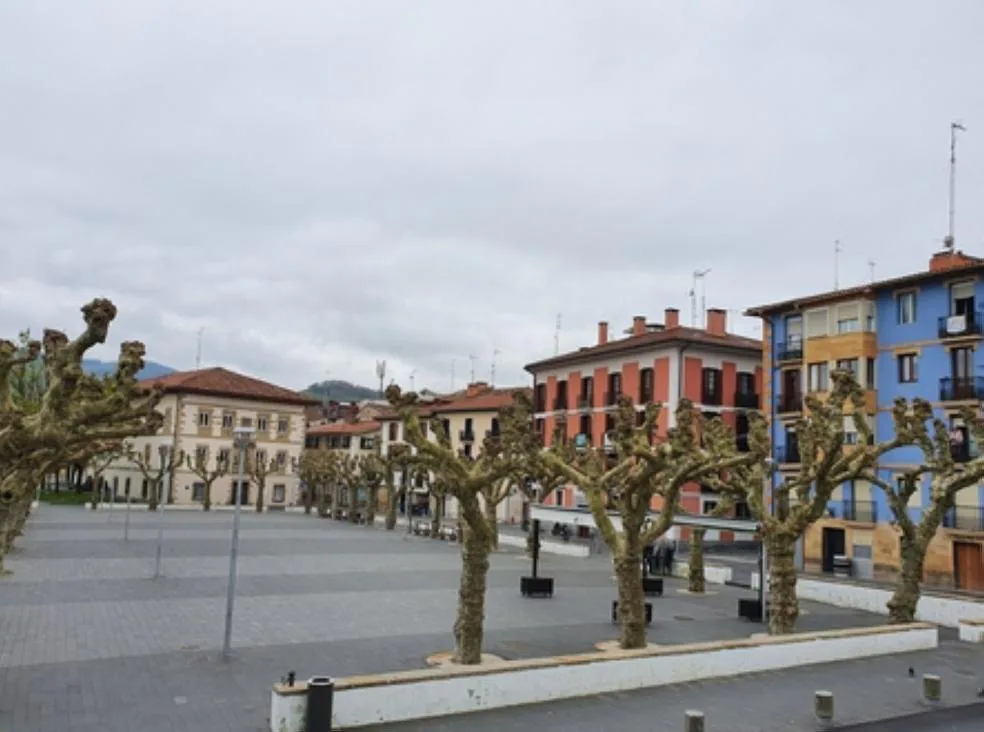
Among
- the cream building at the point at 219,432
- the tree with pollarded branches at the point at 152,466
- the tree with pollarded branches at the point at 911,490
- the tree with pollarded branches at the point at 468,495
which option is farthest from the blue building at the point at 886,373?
the cream building at the point at 219,432

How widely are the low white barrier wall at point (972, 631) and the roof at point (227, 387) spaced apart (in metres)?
61.9

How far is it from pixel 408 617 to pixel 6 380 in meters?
11.2

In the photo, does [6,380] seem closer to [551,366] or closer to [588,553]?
[588,553]

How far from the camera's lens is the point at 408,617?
1988cm

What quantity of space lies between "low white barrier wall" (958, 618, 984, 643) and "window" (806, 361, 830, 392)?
19.5m

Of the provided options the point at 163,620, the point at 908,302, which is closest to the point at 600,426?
the point at 908,302

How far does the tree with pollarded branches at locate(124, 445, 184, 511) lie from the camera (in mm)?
56469

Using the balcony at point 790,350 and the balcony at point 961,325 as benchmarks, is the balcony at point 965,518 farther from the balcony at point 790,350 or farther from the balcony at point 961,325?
the balcony at point 790,350

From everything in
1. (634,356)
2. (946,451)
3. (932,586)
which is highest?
(634,356)

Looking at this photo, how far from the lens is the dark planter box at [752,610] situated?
874 inches

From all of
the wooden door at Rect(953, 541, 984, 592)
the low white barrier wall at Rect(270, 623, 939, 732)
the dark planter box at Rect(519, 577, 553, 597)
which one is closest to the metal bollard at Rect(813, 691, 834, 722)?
the low white barrier wall at Rect(270, 623, 939, 732)

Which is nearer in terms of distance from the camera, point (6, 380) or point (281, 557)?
point (6, 380)

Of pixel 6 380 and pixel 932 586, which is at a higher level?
pixel 6 380

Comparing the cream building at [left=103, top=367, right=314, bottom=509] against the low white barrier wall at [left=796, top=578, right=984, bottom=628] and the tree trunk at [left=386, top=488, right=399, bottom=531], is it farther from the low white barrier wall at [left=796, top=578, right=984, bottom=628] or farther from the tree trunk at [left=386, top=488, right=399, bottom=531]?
the low white barrier wall at [left=796, top=578, right=984, bottom=628]
